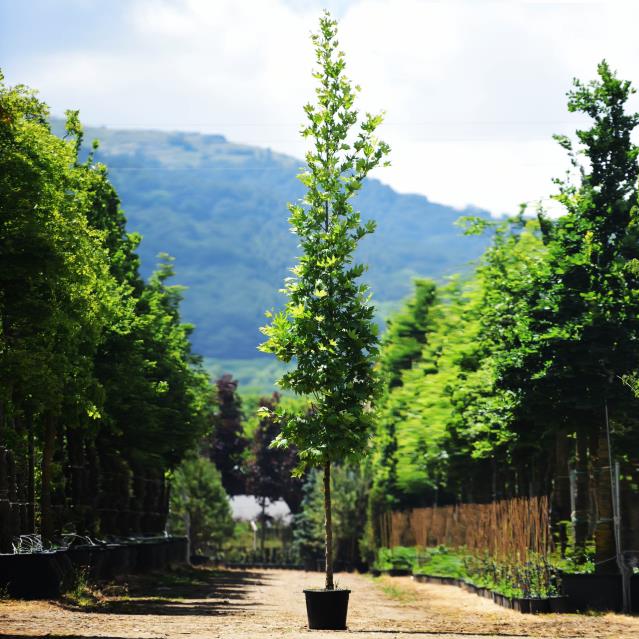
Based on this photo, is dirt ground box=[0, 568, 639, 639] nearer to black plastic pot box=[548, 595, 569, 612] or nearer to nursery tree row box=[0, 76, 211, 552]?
black plastic pot box=[548, 595, 569, 612]

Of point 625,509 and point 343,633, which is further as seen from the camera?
point 625,509

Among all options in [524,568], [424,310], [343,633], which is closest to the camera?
[343,633]

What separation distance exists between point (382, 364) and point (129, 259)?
3957 centimetres

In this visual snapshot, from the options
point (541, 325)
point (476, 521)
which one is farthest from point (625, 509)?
point (541, 325)

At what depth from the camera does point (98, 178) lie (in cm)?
3819

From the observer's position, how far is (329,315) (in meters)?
24.1

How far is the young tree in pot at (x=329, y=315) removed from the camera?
23844 mm

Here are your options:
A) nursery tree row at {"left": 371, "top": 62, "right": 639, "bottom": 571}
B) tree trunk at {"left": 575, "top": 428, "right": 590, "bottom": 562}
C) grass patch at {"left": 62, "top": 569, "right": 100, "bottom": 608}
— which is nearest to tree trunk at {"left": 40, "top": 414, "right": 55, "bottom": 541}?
grass patch at {"left": 62, "top": 569, "right": 100, "bottom": 608}

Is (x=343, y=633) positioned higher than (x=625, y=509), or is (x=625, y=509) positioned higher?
(x=625, y=509)

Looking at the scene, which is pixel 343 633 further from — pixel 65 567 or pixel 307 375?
pixel 65 567

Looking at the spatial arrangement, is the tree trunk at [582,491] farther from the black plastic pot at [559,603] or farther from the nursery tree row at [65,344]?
the nursery tree row at [65,344]

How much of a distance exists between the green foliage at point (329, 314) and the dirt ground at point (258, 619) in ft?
12.4

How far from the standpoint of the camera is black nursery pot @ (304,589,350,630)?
→ 22469 millimetres

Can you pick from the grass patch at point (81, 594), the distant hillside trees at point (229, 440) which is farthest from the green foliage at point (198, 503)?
the grass patch at point (81, 594)
